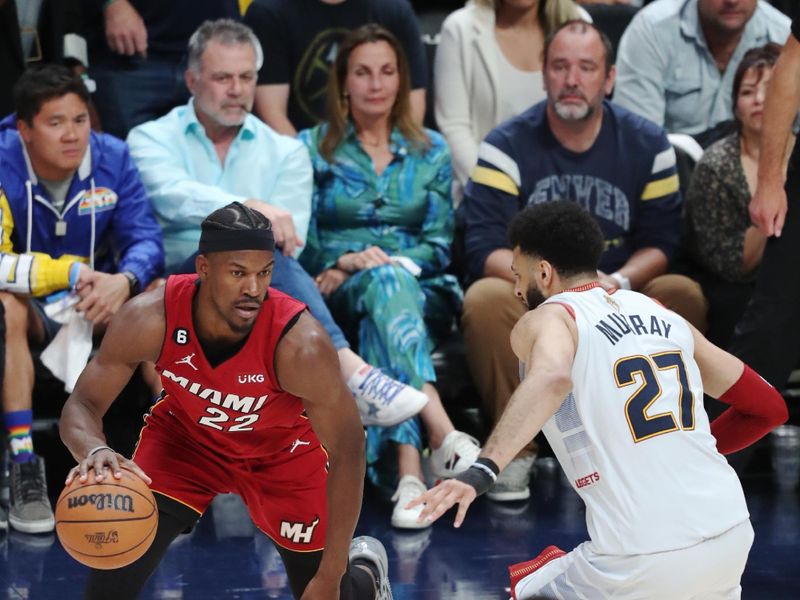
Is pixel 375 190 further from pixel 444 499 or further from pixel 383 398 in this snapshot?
pixel 444 499

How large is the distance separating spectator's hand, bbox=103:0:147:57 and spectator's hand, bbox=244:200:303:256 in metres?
1.20

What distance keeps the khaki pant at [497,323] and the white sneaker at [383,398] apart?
Result: 0.42 m

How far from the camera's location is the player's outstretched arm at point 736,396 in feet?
11.5

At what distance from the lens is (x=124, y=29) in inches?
232

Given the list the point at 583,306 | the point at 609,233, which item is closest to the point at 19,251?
the point at 609,233

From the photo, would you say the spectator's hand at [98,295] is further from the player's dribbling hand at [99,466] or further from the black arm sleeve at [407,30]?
the player's dribbling hand at [99,466]

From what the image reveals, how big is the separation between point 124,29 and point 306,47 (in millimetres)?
810

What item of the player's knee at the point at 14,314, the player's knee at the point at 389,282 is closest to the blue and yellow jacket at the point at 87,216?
the player's knee at the point at 14,314

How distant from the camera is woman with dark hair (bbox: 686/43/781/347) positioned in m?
5.48

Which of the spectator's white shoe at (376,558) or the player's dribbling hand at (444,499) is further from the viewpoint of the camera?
the spectator's white shoe at (376,558)

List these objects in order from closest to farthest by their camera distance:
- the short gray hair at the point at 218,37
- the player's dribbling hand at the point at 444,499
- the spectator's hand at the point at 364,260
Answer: the player's dribbling hand at the point at 444,499 < the spectator's hand at the point at 364,260 < the short gray hair at the point at 218,37

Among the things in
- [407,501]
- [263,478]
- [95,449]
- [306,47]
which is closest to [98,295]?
[407,501]

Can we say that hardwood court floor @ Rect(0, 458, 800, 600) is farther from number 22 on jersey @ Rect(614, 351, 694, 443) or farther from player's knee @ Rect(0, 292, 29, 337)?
number 22 on jersey @ Rect(614, 351, 694, 443)

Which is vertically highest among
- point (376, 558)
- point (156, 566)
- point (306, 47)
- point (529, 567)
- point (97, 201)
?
point (306, 47)
